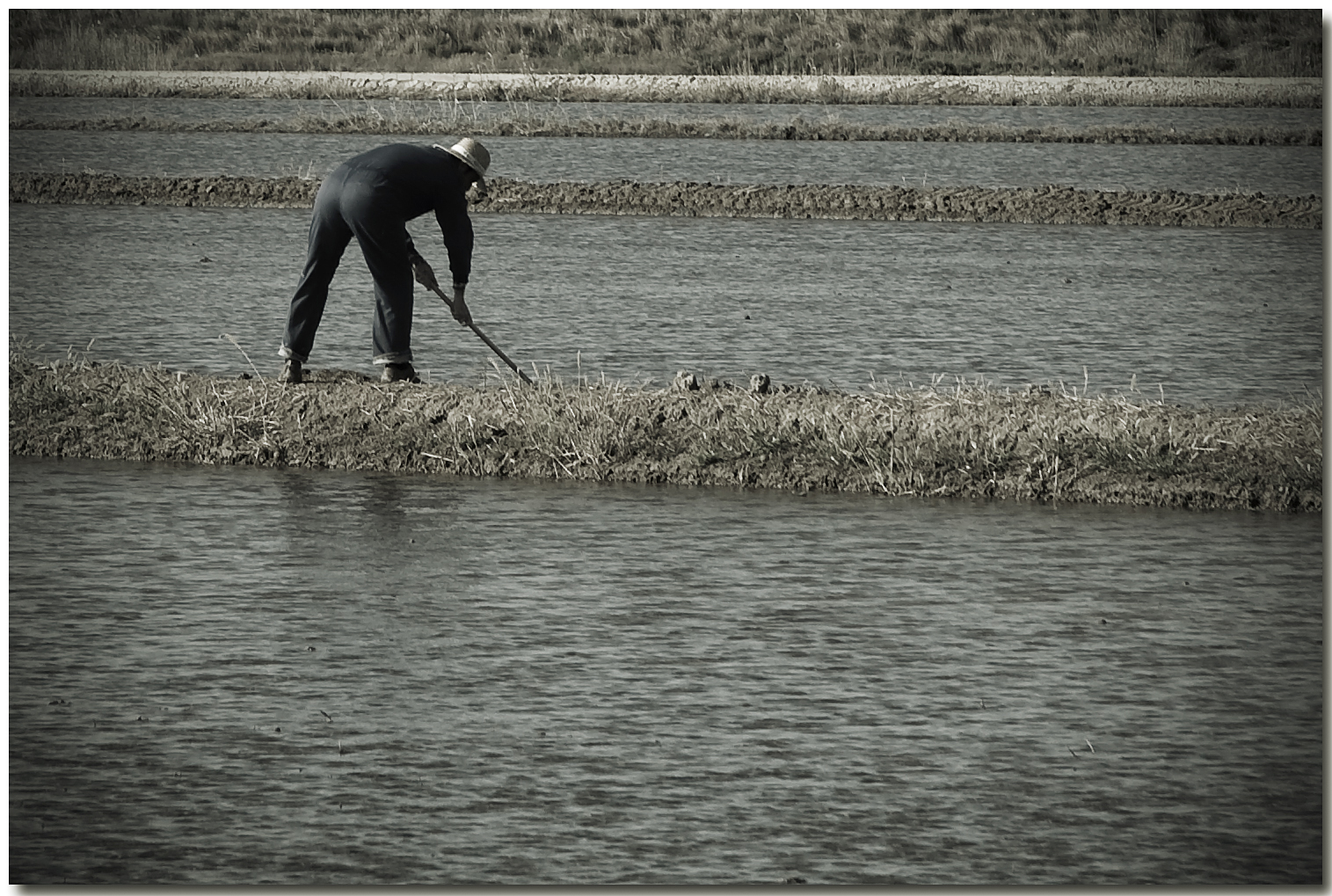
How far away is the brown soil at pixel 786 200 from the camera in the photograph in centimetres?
2016

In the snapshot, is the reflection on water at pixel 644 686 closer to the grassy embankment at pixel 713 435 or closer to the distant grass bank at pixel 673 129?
the grassy embankment at pixel 713 435

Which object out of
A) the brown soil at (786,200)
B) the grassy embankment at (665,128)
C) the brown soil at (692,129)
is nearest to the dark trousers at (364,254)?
the brown soil at (786,200)

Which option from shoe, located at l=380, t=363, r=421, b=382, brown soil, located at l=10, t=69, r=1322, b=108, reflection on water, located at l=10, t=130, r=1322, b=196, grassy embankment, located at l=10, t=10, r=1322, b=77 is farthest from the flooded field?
grassy embankment, located at l=10, t=10, r=1322, b=77

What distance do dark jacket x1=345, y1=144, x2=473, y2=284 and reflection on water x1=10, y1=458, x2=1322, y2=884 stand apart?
3.87ft

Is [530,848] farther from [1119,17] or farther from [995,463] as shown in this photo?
[1119,17]

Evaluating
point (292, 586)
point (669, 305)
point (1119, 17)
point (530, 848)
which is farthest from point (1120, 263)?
point (1119, 17)

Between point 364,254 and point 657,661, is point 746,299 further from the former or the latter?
point 657,661

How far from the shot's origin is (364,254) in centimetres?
980

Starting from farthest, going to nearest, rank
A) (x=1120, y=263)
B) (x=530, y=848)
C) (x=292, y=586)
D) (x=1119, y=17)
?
(x=1119, y=17) → (x=1120, y=263) → (x=292, y=586) → (x=530, y=848)

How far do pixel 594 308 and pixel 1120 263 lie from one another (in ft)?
17.3

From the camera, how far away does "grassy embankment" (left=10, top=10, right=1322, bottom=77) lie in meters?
34.8

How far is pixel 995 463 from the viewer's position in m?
8.92

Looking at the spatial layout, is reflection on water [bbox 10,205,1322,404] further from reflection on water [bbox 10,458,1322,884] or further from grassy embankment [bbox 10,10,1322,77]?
grassy embankment [bbox 10,10,1322,77]

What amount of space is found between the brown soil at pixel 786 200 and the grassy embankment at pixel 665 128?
6.03 metres
